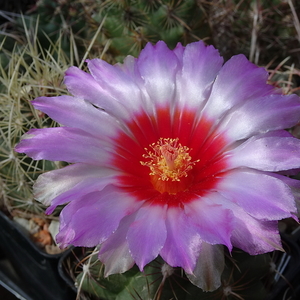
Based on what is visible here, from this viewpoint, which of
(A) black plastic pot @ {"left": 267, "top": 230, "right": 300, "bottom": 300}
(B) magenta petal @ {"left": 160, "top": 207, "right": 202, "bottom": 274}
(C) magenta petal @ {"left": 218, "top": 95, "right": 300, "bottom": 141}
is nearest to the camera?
(B) magenta petal @ {"left": 160, "top": 207, "right": 202, "bottom": 274}

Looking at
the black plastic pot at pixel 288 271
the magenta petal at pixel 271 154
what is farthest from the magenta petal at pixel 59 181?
the black plastic pot at pixel 288 271

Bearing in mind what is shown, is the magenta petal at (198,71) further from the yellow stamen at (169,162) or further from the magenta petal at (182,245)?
the magenta petal at (182,245)

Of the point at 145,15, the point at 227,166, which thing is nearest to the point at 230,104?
the point at 227,166

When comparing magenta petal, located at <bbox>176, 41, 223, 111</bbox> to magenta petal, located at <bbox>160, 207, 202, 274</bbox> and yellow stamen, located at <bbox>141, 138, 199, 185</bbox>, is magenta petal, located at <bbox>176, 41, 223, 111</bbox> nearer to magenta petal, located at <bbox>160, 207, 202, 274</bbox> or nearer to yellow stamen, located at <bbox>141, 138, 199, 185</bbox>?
yellow stamen, located at <bbox>141, 138, 199, 185</bbox>

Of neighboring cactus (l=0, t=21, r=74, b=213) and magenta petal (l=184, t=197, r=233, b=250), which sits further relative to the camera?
neighboring cactus (l=0, t=21, r=74, b=213)

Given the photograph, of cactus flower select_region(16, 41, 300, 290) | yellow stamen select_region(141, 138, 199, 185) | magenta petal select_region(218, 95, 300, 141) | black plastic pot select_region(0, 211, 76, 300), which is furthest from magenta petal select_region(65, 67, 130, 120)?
black plastic pot select_region(0, 211, 76, 300)

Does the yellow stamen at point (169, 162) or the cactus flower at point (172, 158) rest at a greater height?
the cactus flower at point (172, 158)
